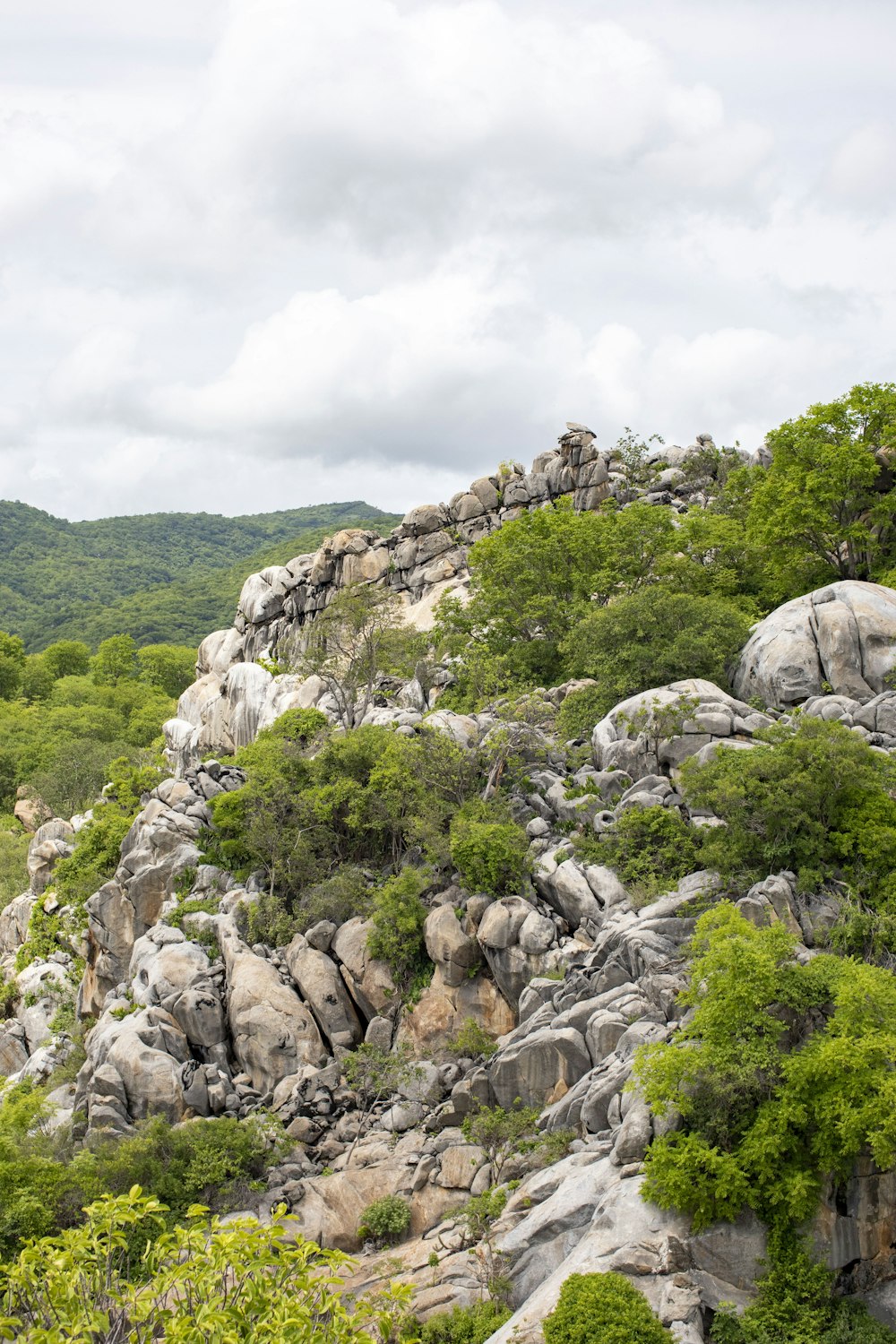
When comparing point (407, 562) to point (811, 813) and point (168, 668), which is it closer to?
point (168, 668)

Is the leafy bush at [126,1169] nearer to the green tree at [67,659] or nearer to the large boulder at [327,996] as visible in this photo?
the large boulder at [327,996]

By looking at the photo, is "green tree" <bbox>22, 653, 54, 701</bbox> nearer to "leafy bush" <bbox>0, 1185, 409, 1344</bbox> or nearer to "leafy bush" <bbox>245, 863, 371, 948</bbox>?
"leafy bush" <bbox>245, 863, 371, 948</bbox>

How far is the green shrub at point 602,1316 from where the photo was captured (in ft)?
51.4

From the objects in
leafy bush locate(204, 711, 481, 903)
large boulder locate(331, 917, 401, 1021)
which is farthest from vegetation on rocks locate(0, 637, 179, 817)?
large boulder locate(331, 917, 401, 1021)

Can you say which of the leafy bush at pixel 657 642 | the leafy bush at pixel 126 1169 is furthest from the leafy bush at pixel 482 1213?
the leafy bush at pixel 657 642

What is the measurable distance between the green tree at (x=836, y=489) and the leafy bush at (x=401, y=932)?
23.1m

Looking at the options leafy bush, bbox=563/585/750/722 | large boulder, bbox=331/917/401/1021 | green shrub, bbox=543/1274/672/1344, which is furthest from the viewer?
leafy bush, bbox=563/585/750/722

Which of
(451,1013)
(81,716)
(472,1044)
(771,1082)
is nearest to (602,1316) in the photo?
(771,1082)

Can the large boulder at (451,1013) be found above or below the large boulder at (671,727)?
below

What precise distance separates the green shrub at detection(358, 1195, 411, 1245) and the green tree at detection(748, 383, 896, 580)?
30626mm

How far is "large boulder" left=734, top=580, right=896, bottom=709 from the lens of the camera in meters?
33.9

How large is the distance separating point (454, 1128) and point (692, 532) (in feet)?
102

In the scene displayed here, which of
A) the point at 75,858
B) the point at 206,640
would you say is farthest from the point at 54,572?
the point at 75,858

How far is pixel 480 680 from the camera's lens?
42000 mm
